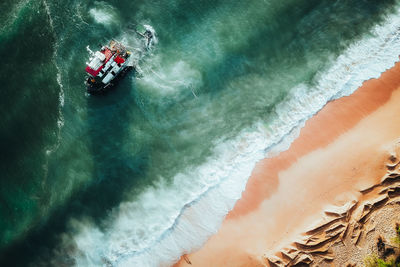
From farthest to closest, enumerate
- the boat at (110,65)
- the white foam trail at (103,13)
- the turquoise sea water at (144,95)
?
1. the white foam trail at (103,13)
2. the turquoise sea water at (144,95)
3. the boat at (110,65)

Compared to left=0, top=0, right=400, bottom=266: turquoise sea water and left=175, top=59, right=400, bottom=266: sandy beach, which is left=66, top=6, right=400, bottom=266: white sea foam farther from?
left=175, top=59, right=400, bottom=266: sandy beach

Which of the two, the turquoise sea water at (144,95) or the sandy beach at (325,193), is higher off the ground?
the turquoise sea water at (144,95)

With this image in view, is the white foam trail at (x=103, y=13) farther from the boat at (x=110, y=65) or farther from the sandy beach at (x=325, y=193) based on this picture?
the sandy beach at (x=325, y=193)

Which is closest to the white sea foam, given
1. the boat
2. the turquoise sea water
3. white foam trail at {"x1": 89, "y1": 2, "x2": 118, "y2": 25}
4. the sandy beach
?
the turquoise sea water

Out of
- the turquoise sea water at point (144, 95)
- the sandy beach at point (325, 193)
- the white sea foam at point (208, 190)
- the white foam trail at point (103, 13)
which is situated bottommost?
the sandy beach at point (325, 193)

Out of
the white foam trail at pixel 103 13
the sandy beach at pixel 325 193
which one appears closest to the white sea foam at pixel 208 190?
the sandy beach at pixel 325 193
